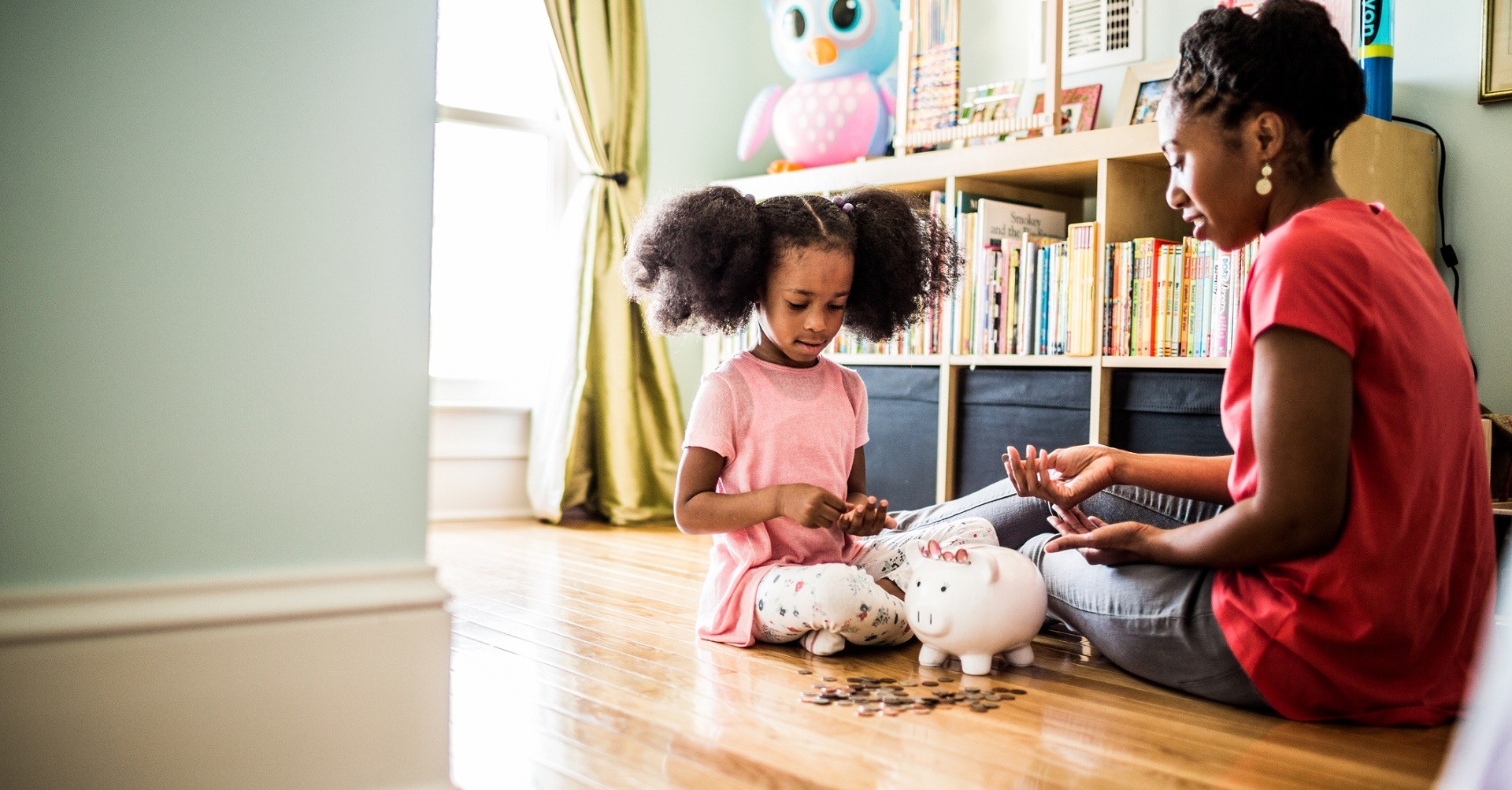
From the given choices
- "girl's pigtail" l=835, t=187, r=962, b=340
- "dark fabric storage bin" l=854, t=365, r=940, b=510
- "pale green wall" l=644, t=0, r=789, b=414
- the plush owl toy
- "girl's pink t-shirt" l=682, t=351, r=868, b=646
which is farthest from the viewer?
"pale green wall" l=644, t=0, r=789, b=414

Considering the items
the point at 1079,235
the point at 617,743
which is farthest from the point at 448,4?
the point at 617,743

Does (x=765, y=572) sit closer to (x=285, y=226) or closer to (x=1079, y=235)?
(x=285, y=226)

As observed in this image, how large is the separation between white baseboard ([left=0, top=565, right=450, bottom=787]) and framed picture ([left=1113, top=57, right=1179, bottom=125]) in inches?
90.2

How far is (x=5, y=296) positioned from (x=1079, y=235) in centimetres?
221

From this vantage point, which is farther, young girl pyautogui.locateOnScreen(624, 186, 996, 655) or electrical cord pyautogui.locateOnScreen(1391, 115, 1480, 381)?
electrical cord pyautogui.locateOnScreen(1391, 115, 1480, 381)

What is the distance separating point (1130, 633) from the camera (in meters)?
1.55

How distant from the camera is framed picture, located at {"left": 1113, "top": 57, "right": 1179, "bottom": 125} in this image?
108 inches

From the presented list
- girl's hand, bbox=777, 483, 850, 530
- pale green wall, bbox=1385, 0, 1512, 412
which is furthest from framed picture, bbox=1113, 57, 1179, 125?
girl's hand, bbox=777, 483, 850, 530

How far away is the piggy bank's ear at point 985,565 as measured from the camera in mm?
1573

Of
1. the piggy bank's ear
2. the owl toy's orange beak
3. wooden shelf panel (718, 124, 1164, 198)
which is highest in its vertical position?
the owl toy's orange beak

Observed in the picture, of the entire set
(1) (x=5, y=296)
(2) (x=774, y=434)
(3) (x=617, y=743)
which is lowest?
(3) (x=617, y=743)

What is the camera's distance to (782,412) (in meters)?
1.87

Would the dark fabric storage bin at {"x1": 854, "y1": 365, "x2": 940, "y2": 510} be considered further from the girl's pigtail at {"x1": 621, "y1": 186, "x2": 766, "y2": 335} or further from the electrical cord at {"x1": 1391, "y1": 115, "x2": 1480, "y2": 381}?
the electrical cord at {"x1": 1391, "y1": 115, "x2": 1480, "y2": 381}

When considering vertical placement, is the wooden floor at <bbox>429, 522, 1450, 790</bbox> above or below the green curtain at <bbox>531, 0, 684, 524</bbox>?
below
